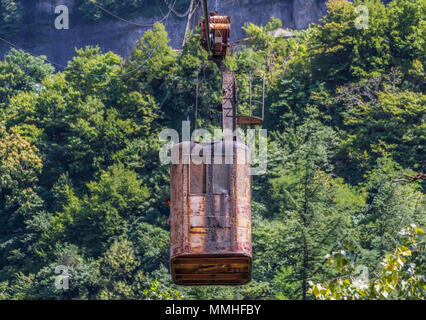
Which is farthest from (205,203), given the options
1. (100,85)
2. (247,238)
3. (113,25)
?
(113,25)

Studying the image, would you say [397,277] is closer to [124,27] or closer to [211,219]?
[211,219]

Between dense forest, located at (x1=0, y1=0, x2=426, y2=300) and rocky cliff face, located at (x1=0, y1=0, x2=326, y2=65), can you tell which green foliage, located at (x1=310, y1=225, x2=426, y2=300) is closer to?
dense forest, located at (x1=0, y1=0, x2=426, y2=300)

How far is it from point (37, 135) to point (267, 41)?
55.7 ft

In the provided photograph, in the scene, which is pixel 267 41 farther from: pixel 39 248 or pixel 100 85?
pixel 39 248

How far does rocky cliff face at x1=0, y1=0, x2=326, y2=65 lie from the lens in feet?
248

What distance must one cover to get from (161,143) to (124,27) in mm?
29153

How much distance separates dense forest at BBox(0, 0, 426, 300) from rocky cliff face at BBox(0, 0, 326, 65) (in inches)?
389

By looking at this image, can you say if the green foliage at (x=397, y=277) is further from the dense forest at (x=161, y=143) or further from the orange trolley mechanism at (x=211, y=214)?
the dense forest at (x=161, y=143)

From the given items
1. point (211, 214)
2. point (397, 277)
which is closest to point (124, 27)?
point (211, 214)

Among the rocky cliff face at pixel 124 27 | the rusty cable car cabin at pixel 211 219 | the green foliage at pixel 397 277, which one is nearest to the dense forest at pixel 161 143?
the rocky cliff face at pixel 124 27

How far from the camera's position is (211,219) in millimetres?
16766

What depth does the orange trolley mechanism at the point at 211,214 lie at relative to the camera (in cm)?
1664

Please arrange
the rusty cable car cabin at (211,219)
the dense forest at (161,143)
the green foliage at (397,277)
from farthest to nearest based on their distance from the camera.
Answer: the dense forest at (161,143)
the rusty cable car cabin at (211,219)
the green foliage at (397,277)

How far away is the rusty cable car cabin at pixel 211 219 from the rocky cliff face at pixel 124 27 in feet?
189
